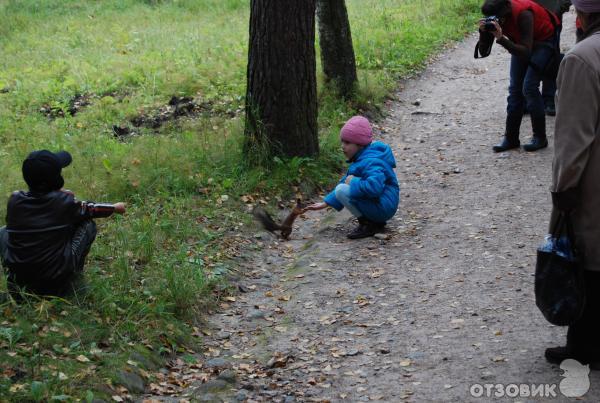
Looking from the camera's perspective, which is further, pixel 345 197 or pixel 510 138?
pixel 510 138

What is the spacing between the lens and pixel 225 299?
6.35 m

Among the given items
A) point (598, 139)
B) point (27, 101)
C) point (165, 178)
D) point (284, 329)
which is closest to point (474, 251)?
point (284, 329)

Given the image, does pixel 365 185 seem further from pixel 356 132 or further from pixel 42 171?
pixel 42 171

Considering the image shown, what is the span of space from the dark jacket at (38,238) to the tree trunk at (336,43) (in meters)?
6.53

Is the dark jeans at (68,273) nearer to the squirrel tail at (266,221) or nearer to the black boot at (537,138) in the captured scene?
the squirrel tail at (266,221)

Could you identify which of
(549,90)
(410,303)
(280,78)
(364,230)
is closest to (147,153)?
(280,78)

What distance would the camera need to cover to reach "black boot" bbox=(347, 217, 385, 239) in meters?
7.34

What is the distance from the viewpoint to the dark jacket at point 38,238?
5.33 m

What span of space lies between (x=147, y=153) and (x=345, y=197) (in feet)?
9.74

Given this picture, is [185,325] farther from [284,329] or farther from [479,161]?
[479,161]

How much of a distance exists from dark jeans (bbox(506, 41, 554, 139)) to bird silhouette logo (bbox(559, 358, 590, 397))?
195 inches

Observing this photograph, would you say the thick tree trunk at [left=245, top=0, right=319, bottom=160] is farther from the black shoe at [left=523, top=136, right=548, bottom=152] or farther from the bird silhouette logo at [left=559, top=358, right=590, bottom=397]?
the bird silhouette logo at [left=559, top=358, right=590, bottom=397]

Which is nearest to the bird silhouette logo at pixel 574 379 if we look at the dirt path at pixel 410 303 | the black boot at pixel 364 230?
the dirt path at pixel 410 303

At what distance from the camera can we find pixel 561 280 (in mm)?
4129
